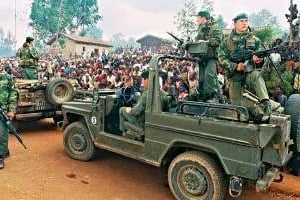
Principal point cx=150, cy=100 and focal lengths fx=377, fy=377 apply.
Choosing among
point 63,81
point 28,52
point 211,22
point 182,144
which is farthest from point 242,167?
point 28,52

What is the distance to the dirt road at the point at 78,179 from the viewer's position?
5324mm

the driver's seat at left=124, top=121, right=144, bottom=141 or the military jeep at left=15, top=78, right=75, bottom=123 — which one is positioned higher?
the military jeep at left=15, top=78, right=75, bottom=123

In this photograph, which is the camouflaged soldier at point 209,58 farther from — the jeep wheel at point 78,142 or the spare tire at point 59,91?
the spare tire at point 59,91

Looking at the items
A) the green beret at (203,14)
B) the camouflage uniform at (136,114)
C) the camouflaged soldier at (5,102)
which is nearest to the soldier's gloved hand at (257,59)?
the green beret at (203,14)

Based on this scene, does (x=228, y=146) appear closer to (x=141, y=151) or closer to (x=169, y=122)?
(x=169, y=122)

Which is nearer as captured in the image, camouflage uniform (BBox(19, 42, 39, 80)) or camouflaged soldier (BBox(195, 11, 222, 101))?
camouflaged soldier (BBox(195, 11, 222, 101))

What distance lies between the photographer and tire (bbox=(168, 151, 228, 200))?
4668 millimetres

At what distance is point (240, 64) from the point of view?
17.3 ft

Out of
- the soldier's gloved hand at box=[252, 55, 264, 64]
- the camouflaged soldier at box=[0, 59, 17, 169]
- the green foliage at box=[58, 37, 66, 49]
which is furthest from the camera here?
the green foliage at box=[58, 37, 66, 49]

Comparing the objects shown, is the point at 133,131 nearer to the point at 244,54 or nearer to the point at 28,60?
the point at 244,54

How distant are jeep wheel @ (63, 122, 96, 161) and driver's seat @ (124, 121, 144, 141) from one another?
1011mm

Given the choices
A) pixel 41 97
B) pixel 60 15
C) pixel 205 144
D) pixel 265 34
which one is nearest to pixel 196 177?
pixel 205 144

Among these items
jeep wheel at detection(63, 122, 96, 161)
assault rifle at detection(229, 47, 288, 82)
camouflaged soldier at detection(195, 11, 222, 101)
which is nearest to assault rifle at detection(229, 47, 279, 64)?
assault rifle at detection(229, 47, 288, 82)

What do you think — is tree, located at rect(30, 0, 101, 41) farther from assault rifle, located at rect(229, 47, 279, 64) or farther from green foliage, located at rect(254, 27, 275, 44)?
assault rifle, located at rect(229, 47, 279, 64)
